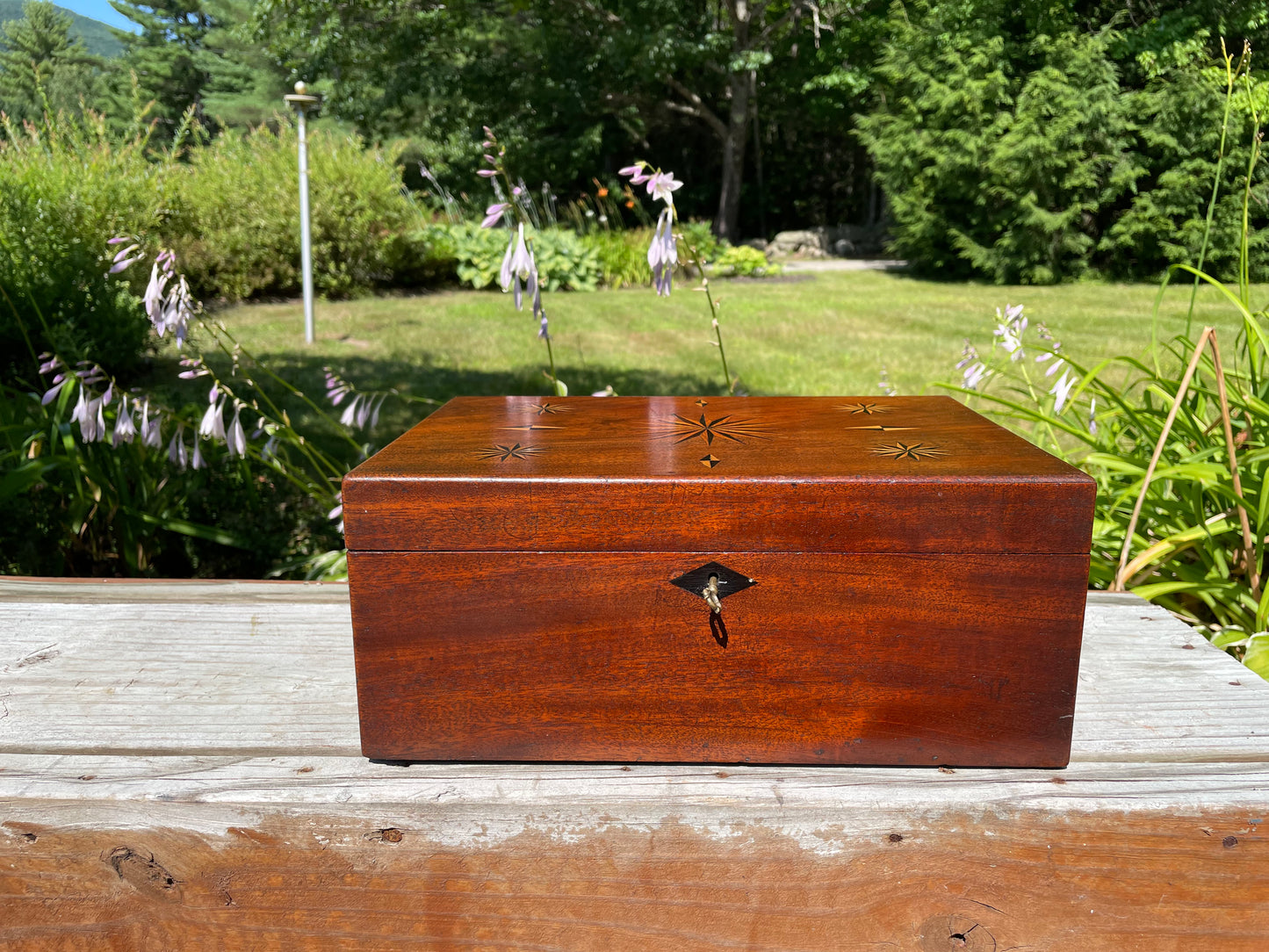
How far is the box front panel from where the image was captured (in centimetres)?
85

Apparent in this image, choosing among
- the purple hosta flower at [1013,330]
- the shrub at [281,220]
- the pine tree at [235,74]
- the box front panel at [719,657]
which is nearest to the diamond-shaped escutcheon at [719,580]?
the box front panel at [719,657]

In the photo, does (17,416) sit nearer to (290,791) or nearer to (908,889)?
(290,791)

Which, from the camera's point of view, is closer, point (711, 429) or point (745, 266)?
point (711, 429)

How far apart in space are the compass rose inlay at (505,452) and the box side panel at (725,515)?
8cm

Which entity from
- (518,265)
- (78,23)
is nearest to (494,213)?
(518,265)

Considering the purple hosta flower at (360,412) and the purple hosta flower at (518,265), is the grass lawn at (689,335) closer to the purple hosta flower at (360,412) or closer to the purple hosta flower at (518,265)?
the purple hosta flower at (360,412)

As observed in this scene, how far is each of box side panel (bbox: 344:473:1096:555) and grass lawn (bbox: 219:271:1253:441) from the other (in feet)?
10.1

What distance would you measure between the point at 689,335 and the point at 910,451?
5846 millimetres

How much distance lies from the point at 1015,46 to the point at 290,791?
1153cm

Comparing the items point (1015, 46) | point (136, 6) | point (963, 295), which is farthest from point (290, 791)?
point (136, 6)

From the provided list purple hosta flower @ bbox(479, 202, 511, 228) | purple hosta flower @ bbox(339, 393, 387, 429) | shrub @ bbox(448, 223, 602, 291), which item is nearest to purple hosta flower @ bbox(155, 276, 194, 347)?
purple hosta flower @ bbox(339, 393, 387, 429)

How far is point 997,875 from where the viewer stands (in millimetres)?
847

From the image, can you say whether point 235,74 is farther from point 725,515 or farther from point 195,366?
point 725,515

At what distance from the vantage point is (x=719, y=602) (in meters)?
0.86
